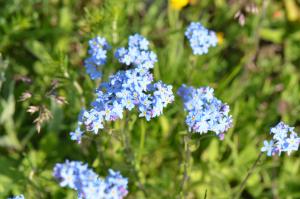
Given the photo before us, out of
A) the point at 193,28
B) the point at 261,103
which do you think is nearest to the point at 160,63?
the point at 193,28

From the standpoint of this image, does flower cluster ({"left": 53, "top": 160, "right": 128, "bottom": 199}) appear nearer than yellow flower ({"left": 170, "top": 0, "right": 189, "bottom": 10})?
Yes

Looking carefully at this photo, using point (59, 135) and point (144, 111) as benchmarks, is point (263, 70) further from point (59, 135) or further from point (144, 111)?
point (144, 111)

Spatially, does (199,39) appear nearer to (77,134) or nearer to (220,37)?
(77,134)

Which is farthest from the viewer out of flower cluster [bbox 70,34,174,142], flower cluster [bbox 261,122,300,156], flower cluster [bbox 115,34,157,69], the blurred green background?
the blurred green background

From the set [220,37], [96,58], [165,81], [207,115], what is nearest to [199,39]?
[165,81]

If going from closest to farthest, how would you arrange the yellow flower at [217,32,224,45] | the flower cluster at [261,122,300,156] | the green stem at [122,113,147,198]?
the flower cluster at [261,122,300,156]
the green stem at [122,113,147,198]
the yellow flower at [217,32,224,45]

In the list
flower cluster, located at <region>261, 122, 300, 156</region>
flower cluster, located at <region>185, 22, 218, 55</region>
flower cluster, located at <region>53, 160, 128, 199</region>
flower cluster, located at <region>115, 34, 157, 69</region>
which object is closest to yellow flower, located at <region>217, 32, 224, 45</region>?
flower cluster, located at <region>185, 22, 218, 55</region>

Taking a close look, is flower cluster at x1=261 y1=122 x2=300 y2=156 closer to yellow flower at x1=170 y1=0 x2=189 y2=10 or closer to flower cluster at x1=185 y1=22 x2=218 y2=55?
flower cluster at x1=185 y1=22 x2=218 y2=55

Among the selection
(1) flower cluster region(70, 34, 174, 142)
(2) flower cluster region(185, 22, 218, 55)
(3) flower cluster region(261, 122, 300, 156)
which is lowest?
(3) flower cluster region(261, 122, 300, 156)
